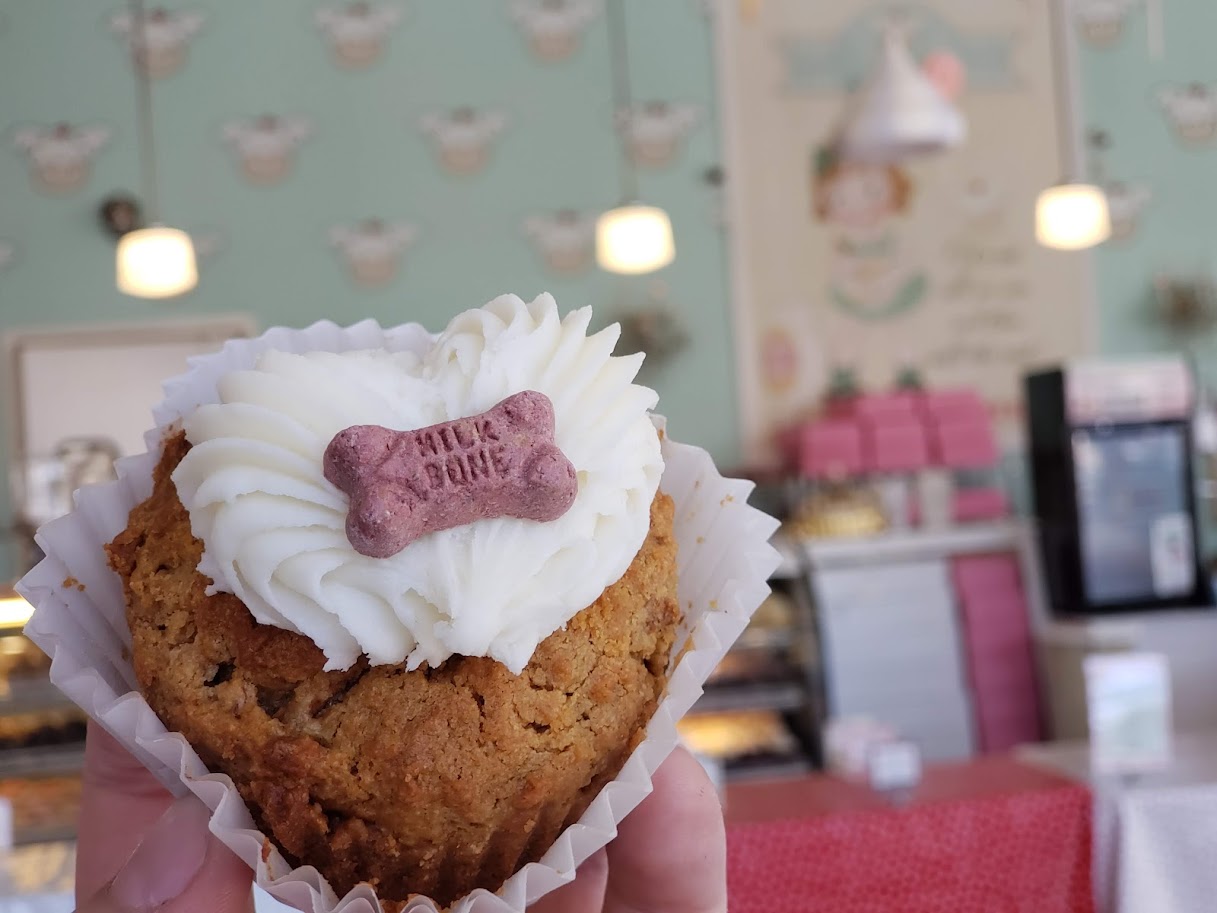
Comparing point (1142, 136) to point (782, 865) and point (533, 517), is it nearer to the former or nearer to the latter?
point (782, 865)

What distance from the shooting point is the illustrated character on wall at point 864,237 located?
6.87 meters

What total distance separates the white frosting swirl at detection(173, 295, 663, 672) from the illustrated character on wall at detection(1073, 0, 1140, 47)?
7.17m

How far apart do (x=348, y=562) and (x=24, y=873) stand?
2.14m

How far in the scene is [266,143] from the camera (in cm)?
659

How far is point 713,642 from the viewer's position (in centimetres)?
126

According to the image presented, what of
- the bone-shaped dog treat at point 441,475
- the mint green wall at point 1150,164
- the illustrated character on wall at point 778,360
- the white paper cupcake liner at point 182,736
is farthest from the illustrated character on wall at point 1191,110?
the bone-shaped dog treat at point 441,475

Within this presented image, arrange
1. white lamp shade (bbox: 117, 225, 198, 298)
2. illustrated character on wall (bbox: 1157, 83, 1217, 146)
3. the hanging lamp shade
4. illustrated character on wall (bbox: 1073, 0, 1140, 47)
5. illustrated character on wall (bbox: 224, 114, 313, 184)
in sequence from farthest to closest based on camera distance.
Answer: illustrated character on wall (bbox: 1157, 83, 1217, 146)
illustrated character on wall (bbox: 1073, 0, 1140, 47)
illustrated character on wall (bbox: 224, 114, 313, 184)
the hanging lamp shade
white lamp shade (bbox: 117, 225, 198, 298)

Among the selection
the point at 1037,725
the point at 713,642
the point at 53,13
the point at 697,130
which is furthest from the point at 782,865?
the point at 53,13

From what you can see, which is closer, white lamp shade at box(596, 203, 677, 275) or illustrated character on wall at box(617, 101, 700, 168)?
white lamp shade at box(596, 203, 677, 275)

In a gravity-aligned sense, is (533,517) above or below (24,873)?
above

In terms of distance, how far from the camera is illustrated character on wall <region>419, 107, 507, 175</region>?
265 inches

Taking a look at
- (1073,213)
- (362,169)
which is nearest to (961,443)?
(1073,213)

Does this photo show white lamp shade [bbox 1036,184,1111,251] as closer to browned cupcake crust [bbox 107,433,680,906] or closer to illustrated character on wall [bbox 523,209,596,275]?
illustrated character on wall [bbox 523,209,596,275]

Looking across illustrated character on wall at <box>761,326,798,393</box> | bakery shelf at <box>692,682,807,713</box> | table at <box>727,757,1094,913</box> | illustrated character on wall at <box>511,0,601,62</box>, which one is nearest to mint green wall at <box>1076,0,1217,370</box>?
illustrated character on wall at <box>761,326,798,393</box>
